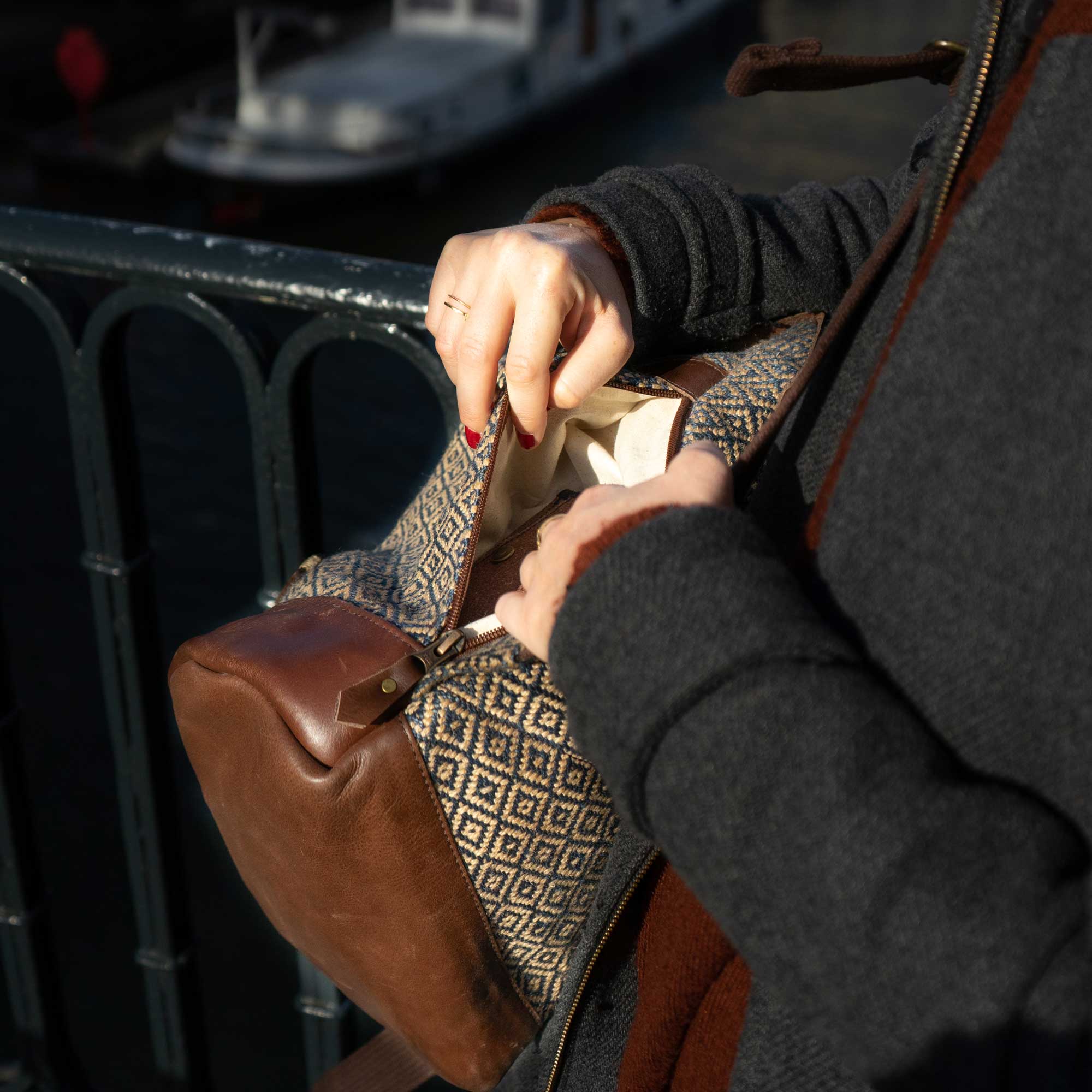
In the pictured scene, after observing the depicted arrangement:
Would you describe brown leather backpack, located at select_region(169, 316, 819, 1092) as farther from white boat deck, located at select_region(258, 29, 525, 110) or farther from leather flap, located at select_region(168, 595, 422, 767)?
white boat deck, located at select_region(258, 29, 525, 110)

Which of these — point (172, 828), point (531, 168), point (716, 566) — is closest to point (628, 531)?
point (716, 566)

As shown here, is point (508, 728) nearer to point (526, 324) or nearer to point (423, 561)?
point (423, 561)

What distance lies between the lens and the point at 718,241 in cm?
132

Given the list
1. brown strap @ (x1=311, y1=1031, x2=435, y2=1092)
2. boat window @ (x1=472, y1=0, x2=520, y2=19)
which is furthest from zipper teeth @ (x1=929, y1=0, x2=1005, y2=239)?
boat window @ (x1=472, y1=0, x2=520, y2=19)

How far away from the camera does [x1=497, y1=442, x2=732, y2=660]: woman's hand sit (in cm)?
94

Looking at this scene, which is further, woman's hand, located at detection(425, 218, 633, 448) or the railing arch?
the railing arch

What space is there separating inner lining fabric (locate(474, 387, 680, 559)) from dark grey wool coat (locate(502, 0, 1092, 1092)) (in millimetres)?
297

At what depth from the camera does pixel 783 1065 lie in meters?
0.95

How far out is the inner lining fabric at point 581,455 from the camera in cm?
118

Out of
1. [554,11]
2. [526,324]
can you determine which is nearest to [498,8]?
[554,11]

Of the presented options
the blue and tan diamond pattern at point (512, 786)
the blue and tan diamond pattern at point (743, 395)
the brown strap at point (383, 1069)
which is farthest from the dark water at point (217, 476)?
the blue and tan diamond pattern at point (743, 395)

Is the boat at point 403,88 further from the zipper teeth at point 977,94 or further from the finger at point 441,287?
the zipper teeth at point 977,94

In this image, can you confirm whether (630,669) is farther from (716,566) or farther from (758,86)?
(758,86)

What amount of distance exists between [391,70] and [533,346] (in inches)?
800
